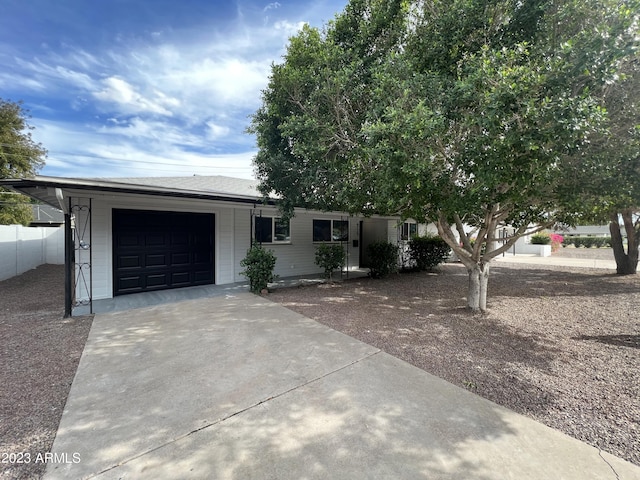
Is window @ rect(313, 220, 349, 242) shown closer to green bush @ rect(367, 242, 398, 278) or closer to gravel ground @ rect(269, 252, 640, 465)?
green bush @ rect(367, 242, 398, 278)

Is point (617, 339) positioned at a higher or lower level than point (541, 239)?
lower

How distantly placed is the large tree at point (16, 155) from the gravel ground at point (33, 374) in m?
14.2

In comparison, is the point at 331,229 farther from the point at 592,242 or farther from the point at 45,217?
the point at 592,242

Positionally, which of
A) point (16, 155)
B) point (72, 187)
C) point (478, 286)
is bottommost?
point (478, 286)

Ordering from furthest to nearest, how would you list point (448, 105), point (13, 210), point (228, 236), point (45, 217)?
point (45, 217) < point (13, 210) < point (228, 236) < point (448, 105)

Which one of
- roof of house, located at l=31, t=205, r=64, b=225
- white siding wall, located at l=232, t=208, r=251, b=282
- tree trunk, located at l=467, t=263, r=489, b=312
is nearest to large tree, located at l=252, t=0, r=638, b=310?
tree trunk, located at l=467, t=263, r=489, b=312

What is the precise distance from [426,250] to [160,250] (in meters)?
9.52

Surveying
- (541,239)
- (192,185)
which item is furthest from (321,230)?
(541,239)

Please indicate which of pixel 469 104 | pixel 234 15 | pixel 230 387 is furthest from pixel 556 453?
pixel 234 15

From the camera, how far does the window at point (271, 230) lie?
30.2ft

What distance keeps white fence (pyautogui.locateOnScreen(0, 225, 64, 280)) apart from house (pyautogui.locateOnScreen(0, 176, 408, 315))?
307cm

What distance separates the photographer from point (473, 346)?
13.6 feet

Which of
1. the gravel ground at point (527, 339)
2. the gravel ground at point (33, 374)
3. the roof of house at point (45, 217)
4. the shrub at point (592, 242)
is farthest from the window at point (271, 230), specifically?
the shrub at point (592, 242)

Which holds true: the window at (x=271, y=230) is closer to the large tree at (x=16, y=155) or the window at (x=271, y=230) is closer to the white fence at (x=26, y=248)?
the white fence at (x=26, y=248)
